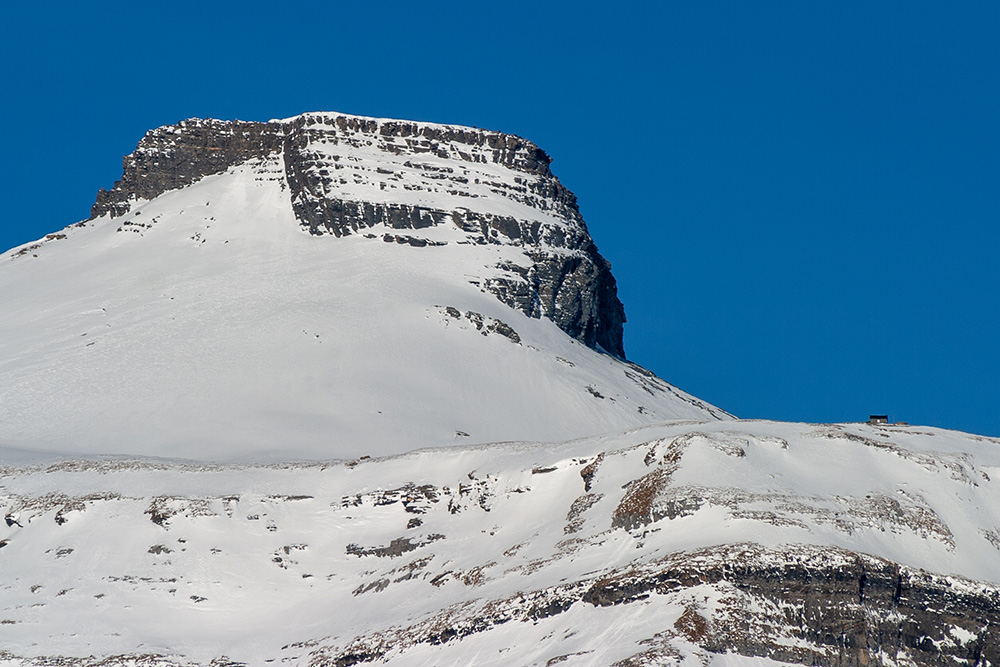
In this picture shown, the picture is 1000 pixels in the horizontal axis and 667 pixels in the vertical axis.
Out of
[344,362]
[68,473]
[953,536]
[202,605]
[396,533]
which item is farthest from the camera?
[344,362]

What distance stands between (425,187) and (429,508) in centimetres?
8358

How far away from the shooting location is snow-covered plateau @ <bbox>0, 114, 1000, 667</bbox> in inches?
1905

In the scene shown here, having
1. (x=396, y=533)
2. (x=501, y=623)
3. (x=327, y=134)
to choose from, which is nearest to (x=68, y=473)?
(x=396, y=533)

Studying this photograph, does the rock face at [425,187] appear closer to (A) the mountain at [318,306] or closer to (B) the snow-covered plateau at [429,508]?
(A) the mountain at [318,306]

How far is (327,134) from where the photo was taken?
498ft

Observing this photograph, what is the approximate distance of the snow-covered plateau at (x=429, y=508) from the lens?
48.4 m

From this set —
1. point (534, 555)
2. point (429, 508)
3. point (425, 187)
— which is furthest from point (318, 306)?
point (534, 555)

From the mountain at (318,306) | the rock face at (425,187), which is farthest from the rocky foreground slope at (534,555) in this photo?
the rock face at (425,187)

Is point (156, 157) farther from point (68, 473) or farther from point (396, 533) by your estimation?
point (396, 533)

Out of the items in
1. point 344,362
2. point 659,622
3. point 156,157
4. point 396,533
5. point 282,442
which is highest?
point 156,157

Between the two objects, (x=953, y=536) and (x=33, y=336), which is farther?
(x=33, y=336)

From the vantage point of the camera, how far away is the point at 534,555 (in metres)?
56.0

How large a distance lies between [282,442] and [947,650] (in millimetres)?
53665

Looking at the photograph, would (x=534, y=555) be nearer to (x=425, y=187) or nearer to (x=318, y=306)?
(x=318, y=306)
